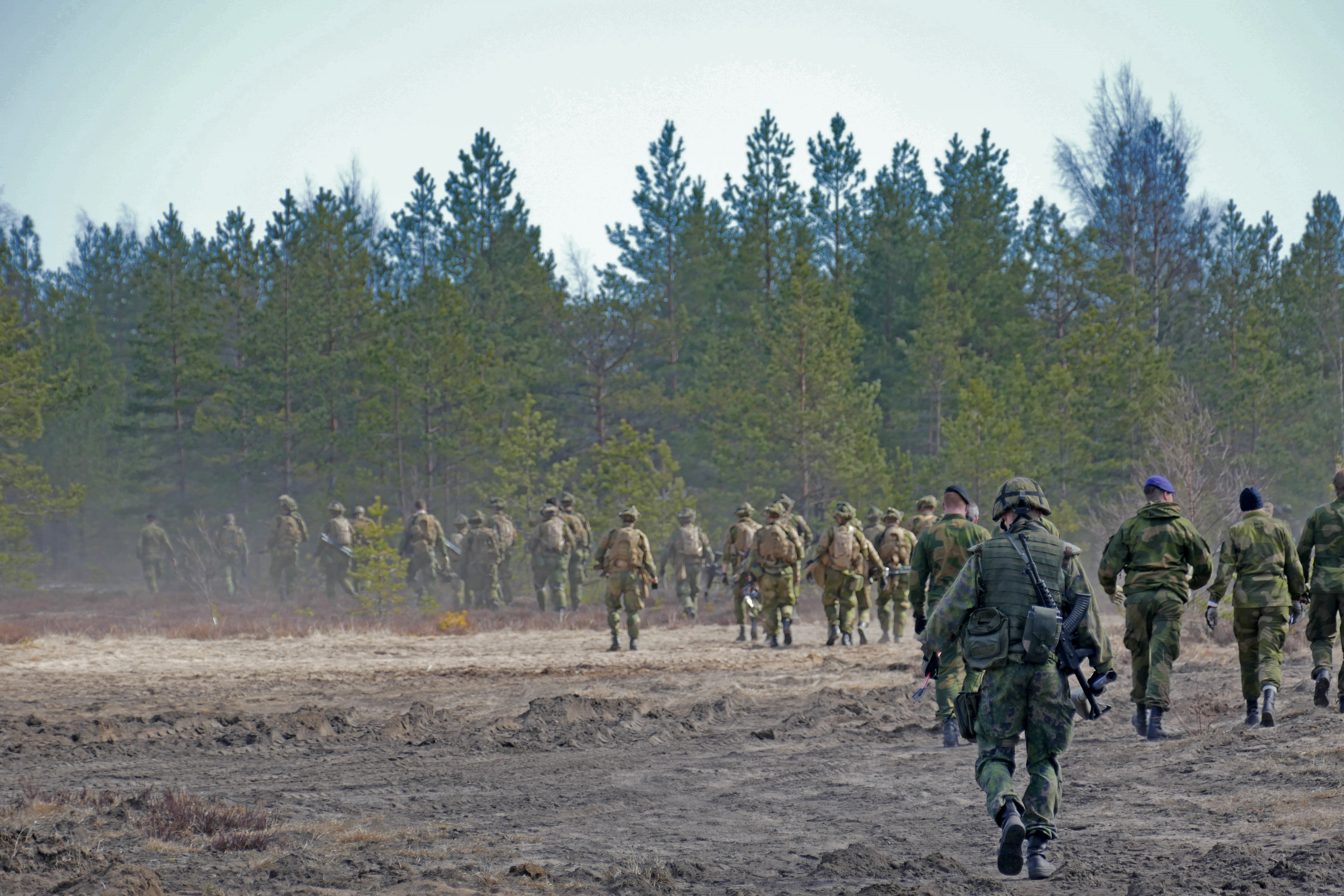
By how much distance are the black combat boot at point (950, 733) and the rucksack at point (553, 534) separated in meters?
13.0

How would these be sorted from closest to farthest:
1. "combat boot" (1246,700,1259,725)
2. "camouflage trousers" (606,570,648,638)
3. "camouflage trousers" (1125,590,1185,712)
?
"camouflage trousers" (1125,590,1185,712)
"combat boot" (1246,700,1259,725)
"camouflage trousers" (606,570,648,638)

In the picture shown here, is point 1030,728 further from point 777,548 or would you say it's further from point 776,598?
point 776,598

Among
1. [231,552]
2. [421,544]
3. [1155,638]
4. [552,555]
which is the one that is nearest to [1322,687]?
[1155,638]

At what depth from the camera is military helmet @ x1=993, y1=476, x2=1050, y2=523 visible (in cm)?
632

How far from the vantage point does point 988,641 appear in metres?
6.07

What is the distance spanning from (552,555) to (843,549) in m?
7.85

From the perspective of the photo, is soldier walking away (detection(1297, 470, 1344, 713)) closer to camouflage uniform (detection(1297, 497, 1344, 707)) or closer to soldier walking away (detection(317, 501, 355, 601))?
camouflage uniform (detection(1297, 497, 1344, 707))

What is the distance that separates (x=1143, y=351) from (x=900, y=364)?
8410 mm

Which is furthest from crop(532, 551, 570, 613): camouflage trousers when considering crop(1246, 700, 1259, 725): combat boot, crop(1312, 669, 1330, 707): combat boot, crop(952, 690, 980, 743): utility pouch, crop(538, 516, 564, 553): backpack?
crop(952, 690, 980, 743): utility pouch

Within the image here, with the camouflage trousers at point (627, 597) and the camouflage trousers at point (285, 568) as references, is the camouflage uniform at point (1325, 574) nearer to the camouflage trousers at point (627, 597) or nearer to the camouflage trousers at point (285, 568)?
the camouflage trousers at point (627, 597)

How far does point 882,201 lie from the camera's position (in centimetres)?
4081

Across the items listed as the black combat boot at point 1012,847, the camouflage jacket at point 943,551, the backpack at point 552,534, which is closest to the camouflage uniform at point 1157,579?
the camouflage jacket at point 943,551

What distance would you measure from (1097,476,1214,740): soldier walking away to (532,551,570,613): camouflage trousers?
47.5 ft

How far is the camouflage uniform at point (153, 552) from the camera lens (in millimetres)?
31922
